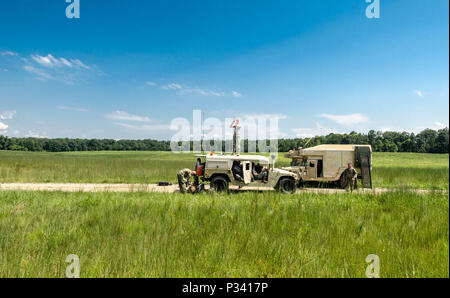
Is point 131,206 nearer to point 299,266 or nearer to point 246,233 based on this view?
point 246,233

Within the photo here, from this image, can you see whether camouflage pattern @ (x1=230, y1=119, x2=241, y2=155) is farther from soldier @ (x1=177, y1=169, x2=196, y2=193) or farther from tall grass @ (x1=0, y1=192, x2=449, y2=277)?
tall grass @ (x1=0, y1=192, x2=449, y2=277)

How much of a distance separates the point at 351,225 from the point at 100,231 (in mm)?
5890

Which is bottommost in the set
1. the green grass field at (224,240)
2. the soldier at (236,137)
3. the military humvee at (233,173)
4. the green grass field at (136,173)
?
the green grass field at (136,173)

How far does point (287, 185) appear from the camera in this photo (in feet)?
39.5

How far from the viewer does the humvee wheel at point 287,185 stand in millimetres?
11930

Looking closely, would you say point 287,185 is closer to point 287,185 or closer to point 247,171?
point 287,185

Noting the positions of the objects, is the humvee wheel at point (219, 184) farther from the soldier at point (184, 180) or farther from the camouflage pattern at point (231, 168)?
the soldier at point (184, 180)

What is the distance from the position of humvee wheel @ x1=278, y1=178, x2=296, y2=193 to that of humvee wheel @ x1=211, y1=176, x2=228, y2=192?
9.48 ft

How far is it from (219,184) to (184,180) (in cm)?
183

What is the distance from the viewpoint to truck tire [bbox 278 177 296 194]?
1193 cm
